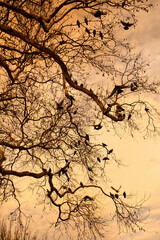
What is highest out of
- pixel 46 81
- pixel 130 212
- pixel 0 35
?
pixel 0 35

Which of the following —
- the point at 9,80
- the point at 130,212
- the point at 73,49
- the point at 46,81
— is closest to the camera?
the point at 130,212

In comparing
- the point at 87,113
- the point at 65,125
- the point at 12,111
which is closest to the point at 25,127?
the point at 12,111

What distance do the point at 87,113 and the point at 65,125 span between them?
0.69 meters

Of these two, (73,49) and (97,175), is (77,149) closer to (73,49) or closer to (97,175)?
(97,175)

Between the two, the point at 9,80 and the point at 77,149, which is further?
the point at 9,80

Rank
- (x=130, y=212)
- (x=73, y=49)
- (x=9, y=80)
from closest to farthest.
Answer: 1. (x=130, y=212)
2. (x=73, y=49)
3. (x=9, y=80)

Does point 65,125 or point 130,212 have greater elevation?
point 65,125

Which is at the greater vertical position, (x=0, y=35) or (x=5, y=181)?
(x=0, y=35)

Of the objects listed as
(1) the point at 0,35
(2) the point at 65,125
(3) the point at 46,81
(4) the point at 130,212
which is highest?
(1) the point at 0,35

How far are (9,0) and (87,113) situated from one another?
3.52m

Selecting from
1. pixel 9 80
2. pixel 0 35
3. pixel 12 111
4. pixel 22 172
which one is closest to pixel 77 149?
pixel 22 172

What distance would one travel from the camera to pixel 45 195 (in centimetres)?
892

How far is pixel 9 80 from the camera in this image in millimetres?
9484

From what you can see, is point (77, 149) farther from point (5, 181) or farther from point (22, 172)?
point (5, 181)
